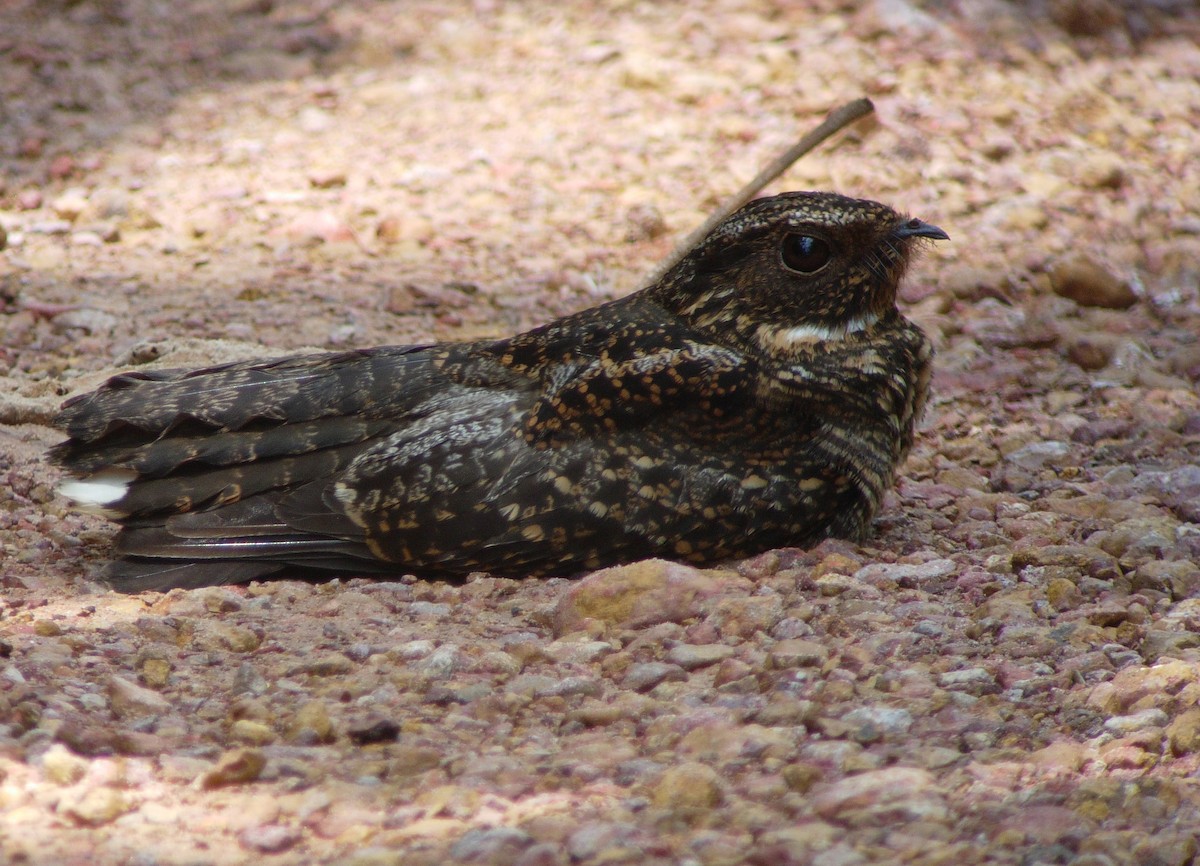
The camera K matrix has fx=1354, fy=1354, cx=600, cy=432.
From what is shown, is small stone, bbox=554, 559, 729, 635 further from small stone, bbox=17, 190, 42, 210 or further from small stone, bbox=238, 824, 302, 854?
small stone, bbox=17, 190, 42, 210

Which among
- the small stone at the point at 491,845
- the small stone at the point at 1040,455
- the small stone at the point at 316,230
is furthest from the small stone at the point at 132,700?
the small stone at the point at 316,230

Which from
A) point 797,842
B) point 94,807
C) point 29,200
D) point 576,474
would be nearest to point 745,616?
point 576,474

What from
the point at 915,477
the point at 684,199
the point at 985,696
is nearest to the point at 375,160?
the point at 684,199

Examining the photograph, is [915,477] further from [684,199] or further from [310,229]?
[310,229]

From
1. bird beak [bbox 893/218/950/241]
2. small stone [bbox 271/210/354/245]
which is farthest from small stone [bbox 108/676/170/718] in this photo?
small stone [bbox 271/210/354/245]

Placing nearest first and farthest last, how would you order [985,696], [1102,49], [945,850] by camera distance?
[945,850] → [985,696] → [1102,49]

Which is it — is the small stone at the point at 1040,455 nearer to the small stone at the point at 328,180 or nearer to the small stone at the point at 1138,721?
the small stone at the point at 1138,721

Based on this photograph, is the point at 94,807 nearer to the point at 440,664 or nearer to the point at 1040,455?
the point at 440,664
